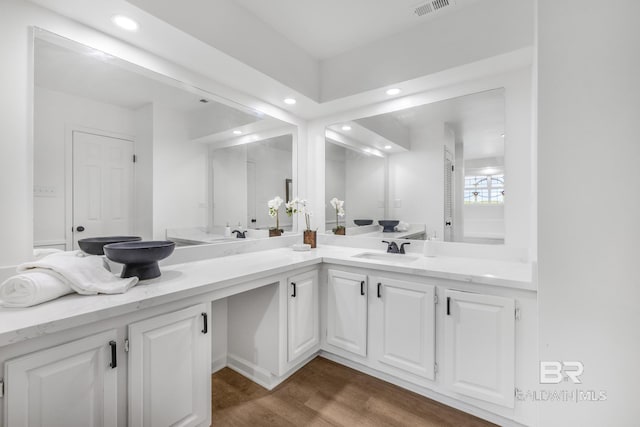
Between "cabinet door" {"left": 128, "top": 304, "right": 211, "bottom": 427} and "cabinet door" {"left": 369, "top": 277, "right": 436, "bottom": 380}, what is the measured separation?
3.79 feet

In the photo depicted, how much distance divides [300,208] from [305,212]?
8 centimetres

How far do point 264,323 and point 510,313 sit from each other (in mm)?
1565

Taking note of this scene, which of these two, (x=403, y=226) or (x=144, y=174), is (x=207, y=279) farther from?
(x=403, y=226)

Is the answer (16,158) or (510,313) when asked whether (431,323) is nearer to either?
(510,313)

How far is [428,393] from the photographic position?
1894 mm

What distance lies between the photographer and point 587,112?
114cm

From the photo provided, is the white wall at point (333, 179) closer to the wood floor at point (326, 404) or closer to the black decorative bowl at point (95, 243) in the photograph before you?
the wood floor at point (326, 404)

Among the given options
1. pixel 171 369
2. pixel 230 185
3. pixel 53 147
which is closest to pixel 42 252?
pixel 53 147

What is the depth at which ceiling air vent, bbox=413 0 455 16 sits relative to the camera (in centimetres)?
191

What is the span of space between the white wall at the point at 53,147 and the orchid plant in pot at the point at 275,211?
150 cm

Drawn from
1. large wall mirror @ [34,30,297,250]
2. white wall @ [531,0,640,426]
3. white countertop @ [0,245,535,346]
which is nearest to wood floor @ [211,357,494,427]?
white wall @ [531,0,640,426]

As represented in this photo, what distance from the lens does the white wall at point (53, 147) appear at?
55.9 inches

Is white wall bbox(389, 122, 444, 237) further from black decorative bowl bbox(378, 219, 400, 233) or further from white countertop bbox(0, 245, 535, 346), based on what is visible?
white countertop bbox(0, 245, 535, 346)

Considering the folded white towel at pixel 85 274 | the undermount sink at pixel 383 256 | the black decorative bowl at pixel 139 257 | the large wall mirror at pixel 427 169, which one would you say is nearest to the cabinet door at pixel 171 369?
the folded white towel at pixel 85 274
